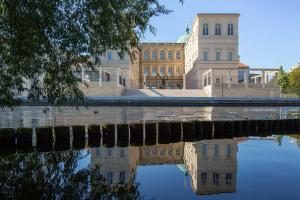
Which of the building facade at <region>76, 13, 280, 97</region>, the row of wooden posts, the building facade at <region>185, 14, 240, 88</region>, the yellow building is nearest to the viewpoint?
the row of wooden posts

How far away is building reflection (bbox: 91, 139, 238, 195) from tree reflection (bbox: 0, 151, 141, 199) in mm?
444

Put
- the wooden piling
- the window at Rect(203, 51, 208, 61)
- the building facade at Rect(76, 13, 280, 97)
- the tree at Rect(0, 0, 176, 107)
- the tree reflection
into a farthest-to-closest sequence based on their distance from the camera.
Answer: the window at Rect(203, 51, 208, 61), the building facade at Rect(76, 13, 280, 97), the wooden piling, the tree at Rect(0, 0, 176, 107), the tree reflection

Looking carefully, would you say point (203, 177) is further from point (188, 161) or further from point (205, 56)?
point (205, 56)

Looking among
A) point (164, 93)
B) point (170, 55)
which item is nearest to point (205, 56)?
point (164, 93)

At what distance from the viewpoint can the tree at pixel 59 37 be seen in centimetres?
710

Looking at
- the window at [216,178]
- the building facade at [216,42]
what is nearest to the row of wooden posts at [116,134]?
the window at [216,178]

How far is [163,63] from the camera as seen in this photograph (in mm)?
101688

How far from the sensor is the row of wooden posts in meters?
10.5

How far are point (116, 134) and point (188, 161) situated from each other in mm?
3401

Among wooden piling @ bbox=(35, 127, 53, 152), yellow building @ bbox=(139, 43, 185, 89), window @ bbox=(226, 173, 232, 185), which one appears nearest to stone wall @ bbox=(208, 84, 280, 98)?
wooden piling @ bbox=(35, 127, 53, 152)

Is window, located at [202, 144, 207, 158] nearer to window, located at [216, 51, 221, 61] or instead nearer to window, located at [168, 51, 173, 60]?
window, located at [216, 51, 221, 61]

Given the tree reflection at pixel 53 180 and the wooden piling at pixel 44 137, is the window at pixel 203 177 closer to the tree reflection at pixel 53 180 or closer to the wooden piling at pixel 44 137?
the tree reflection at pixel 53 180

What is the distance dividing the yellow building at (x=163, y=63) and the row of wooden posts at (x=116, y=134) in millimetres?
86845

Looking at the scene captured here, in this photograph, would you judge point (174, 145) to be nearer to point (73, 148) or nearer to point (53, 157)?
point (73, 148)
